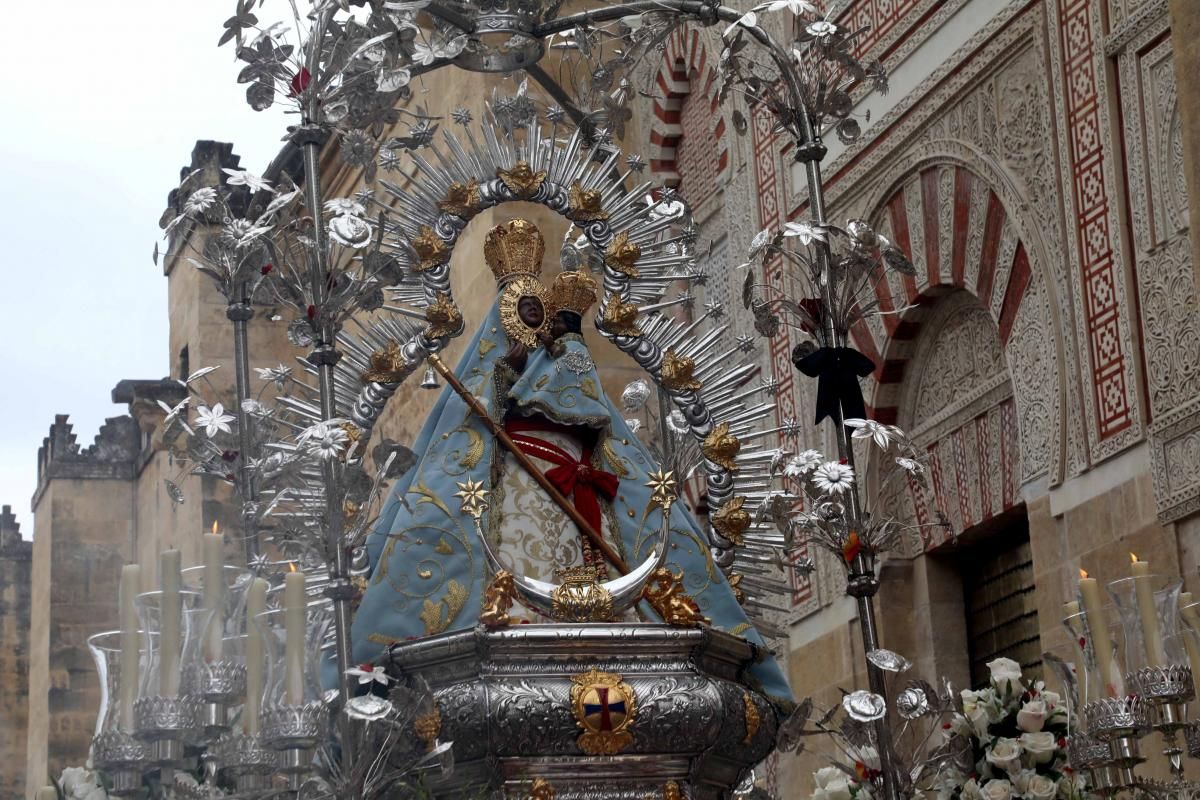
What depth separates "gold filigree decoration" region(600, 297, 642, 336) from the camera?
482 centimetres

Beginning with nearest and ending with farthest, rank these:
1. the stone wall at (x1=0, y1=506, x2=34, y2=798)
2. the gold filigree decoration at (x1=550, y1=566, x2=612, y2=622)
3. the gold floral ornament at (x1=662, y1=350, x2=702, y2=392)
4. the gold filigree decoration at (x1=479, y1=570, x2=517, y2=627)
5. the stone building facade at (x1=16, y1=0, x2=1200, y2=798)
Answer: the gold filigree decoration at (x1=479, y1=570, x2=517, y2=627) → the gold filigree decoration at (x1=550, y1=566, x2=612, y2=622) → the gold floral ornament at (x1=662, y1=350, x2=702, y2=392) → the stone building facade at (x1=16, y1=0, x2=1200, y2=798) → the stone wall at (x1=0, y1=506, x2=34, y2=798)

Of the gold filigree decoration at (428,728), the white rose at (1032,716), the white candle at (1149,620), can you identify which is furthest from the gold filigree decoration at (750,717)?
the white candle at (1149,620)

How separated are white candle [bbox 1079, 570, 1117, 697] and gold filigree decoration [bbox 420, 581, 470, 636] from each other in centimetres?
133

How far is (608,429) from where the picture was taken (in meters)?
4.66

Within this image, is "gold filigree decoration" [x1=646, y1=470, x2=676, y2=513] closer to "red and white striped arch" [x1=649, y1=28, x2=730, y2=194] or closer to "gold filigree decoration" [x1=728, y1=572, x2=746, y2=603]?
"gold filigree decoration" [x1=728, y1=572, x2=746, y2=603]

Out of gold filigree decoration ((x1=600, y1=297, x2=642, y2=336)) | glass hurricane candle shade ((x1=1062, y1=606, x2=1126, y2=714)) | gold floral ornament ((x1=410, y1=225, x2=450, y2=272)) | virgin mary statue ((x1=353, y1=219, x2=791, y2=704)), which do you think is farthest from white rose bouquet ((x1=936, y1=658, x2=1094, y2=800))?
gold floral ornament ((x1=410, y1=225, x2=450, y2=272))

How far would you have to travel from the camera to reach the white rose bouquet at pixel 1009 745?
4047 mm

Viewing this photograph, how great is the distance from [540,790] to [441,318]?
1.28m

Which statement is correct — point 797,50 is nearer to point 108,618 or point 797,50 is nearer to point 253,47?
point 253,47

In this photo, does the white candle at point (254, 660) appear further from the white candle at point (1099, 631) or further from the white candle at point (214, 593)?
the white candle at point (1099, 631)

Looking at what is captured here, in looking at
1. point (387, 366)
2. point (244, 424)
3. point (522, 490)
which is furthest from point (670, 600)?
point (244, 424)

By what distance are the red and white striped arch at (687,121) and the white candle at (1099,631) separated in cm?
498

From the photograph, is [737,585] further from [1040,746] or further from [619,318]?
[1040,746]

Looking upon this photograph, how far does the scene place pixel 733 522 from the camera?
4691mm
